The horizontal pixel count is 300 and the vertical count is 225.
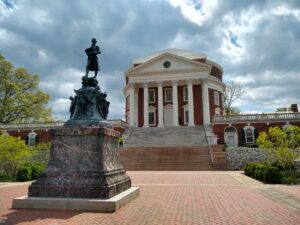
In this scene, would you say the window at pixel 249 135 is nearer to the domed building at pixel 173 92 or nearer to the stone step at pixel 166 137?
the stone step at pixel 166 137

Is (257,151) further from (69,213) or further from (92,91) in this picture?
(69,213)

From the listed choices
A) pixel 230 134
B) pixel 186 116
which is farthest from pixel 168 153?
pixel 186 116

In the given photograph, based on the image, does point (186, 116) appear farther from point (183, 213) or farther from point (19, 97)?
point (183, 213)

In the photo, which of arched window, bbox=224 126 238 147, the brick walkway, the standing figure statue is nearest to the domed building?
arched window, bbox=224 126 238 147

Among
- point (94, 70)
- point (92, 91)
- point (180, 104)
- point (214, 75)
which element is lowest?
point (92, 91)

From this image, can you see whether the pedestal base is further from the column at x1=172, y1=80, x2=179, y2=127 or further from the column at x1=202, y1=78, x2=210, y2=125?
the column at x1=202, y1=78, x2=210, y2=125

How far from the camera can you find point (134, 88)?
45750mm

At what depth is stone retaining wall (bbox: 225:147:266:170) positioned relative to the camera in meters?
24.6

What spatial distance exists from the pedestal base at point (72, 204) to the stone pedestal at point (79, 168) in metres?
0.29

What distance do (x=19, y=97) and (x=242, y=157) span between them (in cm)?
3407

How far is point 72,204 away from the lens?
301 inches

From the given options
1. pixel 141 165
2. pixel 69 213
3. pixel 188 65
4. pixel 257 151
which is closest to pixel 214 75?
pixel 188 65

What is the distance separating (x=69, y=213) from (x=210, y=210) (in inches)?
143

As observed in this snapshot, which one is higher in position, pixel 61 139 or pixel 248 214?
pixel 61 139
